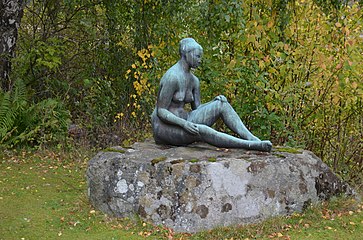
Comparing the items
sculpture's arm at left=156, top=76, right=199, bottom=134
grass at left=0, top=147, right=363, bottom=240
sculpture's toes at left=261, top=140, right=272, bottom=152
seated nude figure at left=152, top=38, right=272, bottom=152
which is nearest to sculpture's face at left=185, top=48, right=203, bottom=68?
seated nude figure at left=152, top=38, right=272, bottom=152

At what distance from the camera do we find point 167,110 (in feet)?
20.4

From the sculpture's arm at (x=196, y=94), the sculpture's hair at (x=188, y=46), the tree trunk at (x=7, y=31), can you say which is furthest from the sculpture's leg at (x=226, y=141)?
the tree trunk at (x=7, y=31)

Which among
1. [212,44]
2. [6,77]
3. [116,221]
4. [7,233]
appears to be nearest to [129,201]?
[116,221]

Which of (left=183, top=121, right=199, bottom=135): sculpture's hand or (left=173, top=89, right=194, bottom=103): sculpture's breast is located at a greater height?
(left=173, top=89, right=194, bottom=103): sculpture's breast

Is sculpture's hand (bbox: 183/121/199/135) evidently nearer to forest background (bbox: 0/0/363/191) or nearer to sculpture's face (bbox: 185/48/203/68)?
sculpture's face (bbox: 185/48/203/68)

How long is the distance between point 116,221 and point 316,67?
3760mm

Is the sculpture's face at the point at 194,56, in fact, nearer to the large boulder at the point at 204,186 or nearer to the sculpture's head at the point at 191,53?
the sculpture's head at the point at 191,53

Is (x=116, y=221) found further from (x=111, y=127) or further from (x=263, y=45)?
(x=111, y=127)

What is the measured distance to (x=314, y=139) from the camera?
25.1 ft

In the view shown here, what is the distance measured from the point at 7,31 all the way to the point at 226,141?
6.48 meters

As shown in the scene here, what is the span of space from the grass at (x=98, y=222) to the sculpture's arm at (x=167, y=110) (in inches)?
49.8

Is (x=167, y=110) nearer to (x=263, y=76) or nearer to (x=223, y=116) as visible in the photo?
(x=223, y=116)

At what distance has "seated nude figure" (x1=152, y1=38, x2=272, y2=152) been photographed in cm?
601

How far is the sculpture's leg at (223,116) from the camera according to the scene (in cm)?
609
